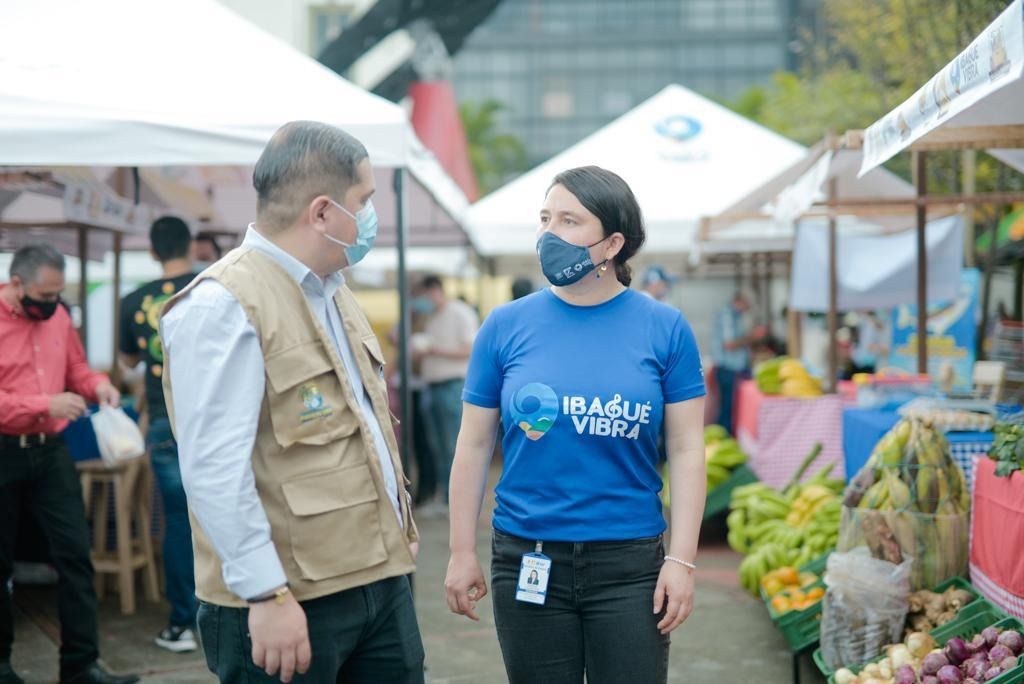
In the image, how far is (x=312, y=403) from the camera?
2281mm

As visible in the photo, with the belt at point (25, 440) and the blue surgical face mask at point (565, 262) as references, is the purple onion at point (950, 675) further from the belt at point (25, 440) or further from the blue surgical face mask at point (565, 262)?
the belt at point (25, 440)

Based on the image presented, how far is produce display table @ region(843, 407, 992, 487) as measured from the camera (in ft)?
16.9

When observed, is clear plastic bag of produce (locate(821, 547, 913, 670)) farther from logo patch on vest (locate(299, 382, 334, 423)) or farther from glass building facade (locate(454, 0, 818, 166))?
glass building facade (locate(454, 0, 818, 166))

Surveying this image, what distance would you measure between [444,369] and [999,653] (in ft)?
21.9

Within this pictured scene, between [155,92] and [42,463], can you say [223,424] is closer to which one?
[42,463]

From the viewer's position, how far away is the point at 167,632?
5.66 metres

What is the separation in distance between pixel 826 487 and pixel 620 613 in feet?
15.9

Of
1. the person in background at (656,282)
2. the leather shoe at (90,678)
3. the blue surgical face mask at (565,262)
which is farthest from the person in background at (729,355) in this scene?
the blue surgical face mask at (565,262)

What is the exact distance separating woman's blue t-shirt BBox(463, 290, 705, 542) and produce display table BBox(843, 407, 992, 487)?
257 cm

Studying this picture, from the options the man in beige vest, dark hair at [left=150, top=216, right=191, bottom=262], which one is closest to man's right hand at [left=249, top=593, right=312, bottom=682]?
the man in beige vest

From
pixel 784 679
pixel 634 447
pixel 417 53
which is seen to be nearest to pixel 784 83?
pixel 417 53

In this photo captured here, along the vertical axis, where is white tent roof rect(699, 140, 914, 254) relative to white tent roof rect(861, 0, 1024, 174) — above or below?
above

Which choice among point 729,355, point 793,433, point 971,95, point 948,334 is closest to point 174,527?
point 971,95

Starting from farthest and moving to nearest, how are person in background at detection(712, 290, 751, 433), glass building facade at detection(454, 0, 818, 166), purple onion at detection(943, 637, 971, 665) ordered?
1. glass building facade at detection(454, 0, 818, 166)
2. person in background at detection(712, 290, 751, 433)
3. purple onion at detection(943, 637, 971, 665)
